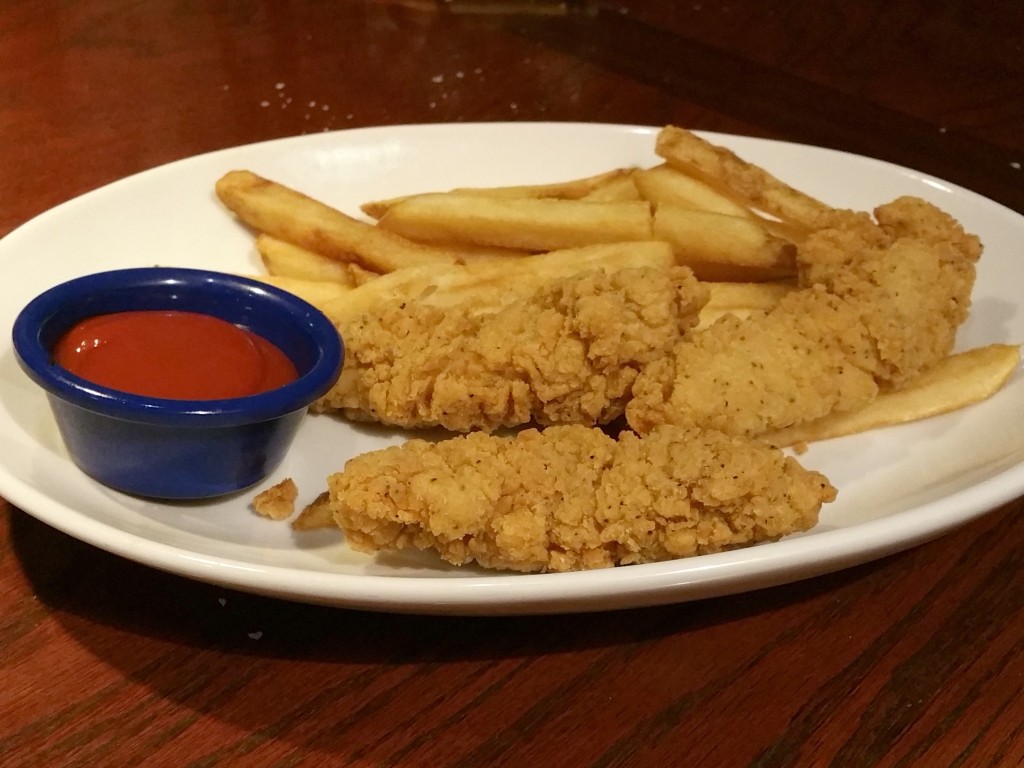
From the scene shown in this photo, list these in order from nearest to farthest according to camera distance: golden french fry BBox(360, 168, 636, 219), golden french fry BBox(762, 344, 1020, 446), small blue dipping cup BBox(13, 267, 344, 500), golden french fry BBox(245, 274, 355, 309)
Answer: small blue dipping cup BBox(13, 267, 344, 500) → golden french fry BBox(762, 344, 1020, 446) → golden french fry BBox(245, 274, 355, 309) → golden french fry BBox(360, 168, 636, 219)

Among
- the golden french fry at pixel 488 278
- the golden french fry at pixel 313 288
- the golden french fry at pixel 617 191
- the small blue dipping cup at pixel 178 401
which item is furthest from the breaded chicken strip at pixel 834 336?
the golden french fry at pixel 313 288

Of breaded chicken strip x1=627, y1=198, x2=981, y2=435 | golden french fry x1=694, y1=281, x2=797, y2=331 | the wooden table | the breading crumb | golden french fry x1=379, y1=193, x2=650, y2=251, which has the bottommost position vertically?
the wooden table

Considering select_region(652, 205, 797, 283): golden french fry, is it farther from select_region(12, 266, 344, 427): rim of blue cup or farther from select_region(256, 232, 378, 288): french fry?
select_region(12, 266, 344, 427): rim of blue cup

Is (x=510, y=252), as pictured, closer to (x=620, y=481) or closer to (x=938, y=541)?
(x=620, y=481)

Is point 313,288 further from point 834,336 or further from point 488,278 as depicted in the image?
point 834,336

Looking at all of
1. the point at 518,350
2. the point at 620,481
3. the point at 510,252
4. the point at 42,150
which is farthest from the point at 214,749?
the point at 42,150

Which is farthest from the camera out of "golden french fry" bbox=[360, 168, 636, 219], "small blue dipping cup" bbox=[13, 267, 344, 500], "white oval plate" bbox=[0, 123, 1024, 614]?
"golden french fry" bbox=[360, 168, 636, 219]

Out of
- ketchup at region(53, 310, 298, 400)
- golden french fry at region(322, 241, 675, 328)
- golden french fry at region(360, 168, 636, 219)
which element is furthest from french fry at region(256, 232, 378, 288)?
ketchup at region(53, 310, 298, 400)
